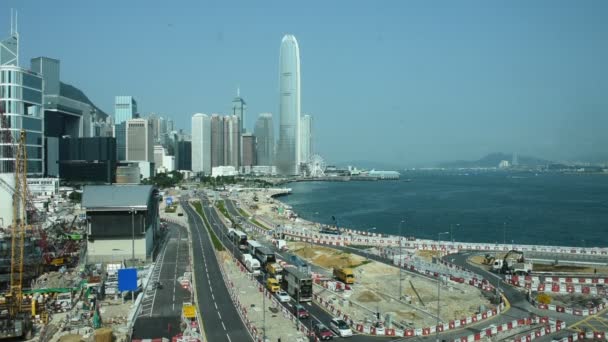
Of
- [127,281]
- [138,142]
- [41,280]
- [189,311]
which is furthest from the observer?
[138,142]

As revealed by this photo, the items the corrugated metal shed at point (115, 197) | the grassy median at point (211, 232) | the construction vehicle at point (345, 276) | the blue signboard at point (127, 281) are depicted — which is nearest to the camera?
the blue signboard at point (127, 281)

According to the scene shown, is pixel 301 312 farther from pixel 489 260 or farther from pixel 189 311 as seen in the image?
pixel 489 260

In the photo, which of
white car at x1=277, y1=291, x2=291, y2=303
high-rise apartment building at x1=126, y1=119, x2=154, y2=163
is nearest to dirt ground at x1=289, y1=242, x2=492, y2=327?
white car at x1=277, y1=291, x2=291, y2=303

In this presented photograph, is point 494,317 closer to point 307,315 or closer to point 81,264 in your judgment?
point 307,315

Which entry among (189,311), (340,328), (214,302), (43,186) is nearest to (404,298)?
(340,328)

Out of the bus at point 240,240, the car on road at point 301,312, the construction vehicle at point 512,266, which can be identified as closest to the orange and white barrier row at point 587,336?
the car on road at point 301,312

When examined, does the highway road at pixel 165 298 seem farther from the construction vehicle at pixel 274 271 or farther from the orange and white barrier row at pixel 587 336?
the orange and white barrier row at pixel 587 336

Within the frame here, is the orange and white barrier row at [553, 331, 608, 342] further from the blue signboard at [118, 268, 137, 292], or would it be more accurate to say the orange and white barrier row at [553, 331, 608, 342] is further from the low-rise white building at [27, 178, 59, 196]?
the low-rise white building at [27, 178, 59, 196]
